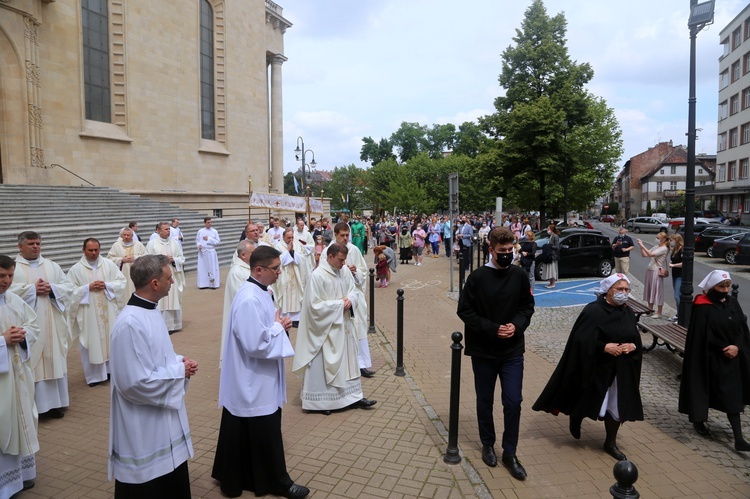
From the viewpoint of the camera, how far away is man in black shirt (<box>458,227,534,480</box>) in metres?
4.42

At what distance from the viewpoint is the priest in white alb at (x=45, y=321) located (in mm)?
5539

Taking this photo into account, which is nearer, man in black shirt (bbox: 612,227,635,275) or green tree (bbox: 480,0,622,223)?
man in black shirt (bbox: 612,227,635,275)

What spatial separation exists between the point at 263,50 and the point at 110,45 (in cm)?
1158

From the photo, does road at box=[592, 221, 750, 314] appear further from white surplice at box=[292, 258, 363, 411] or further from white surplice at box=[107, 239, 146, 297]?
white surplice at box=[107, 239, 146, 297]

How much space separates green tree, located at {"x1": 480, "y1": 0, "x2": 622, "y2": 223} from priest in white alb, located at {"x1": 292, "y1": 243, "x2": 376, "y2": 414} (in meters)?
24.5

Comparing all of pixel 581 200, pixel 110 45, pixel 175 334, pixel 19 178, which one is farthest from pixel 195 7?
pixel 581 200

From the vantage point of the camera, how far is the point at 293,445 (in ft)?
16.5

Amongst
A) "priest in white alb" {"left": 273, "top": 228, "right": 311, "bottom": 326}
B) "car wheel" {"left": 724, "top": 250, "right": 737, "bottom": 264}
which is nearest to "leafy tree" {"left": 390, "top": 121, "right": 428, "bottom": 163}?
"car wheel" {"left": 724, "top": 250, "right": 737, "bottom": 264}

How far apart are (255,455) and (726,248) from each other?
25577 mm

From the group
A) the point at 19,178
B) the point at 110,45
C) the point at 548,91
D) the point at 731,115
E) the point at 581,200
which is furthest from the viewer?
the point at 731,115

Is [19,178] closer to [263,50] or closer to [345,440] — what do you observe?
[263,50]

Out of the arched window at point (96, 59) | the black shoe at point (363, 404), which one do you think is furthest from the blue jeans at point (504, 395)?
the arched window at point (96, 59)

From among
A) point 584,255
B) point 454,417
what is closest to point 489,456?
point 454,417

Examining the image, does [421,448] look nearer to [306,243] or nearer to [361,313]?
[361,313]
